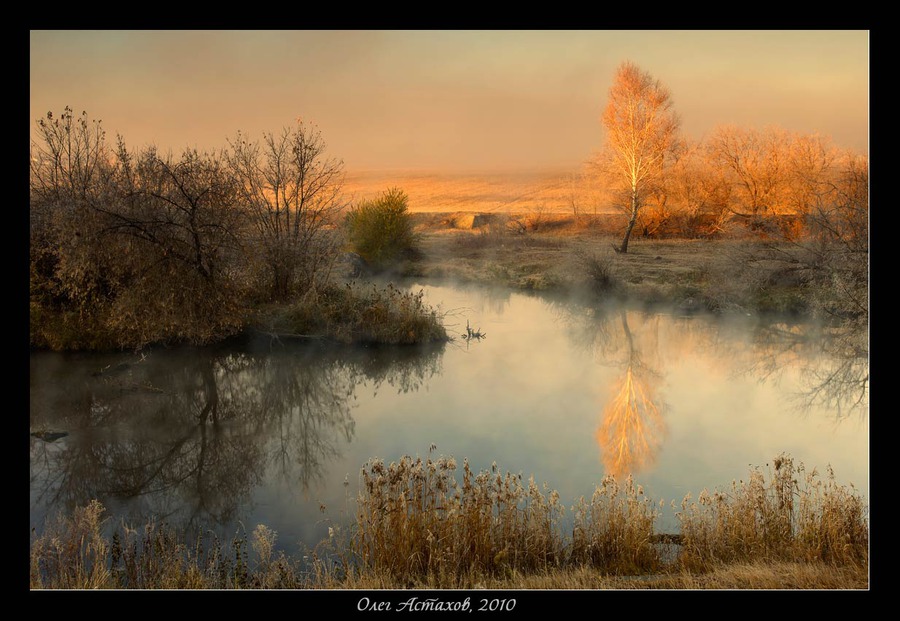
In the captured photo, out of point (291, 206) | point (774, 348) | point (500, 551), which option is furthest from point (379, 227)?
point (500, 551)

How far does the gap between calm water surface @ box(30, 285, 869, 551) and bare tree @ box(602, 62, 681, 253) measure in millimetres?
10873

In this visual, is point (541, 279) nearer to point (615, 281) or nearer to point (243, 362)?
point (615, 281)

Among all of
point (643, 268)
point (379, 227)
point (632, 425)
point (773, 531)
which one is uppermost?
point (379, 227)

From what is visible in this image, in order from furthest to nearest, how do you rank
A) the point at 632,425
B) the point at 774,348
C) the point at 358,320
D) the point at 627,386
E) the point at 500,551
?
the point at 358,320, the point at 774,348, the point at 627,386, the point at 632,425, the point at 500,551

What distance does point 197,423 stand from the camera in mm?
9320

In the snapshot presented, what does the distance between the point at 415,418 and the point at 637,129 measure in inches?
702

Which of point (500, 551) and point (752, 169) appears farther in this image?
point (752, 169)

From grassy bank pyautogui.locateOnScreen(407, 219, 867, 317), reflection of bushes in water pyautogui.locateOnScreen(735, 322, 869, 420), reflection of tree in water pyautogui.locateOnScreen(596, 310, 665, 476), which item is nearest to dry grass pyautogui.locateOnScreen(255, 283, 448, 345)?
reflection of tree in water pyautogui.locateOnScreen(596, 310, 665, 476)

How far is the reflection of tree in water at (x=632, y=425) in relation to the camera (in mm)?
7805

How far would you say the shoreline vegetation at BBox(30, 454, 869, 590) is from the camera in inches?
192

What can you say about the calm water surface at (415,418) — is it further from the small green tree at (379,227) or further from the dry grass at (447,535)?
the small green tree at (379,227)

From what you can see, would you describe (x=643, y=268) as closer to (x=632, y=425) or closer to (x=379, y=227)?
(x=379, y=227)

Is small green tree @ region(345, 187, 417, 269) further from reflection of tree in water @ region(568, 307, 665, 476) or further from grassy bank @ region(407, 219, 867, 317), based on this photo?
reflection of tree in water @ region(568, 307, 665, 476)
